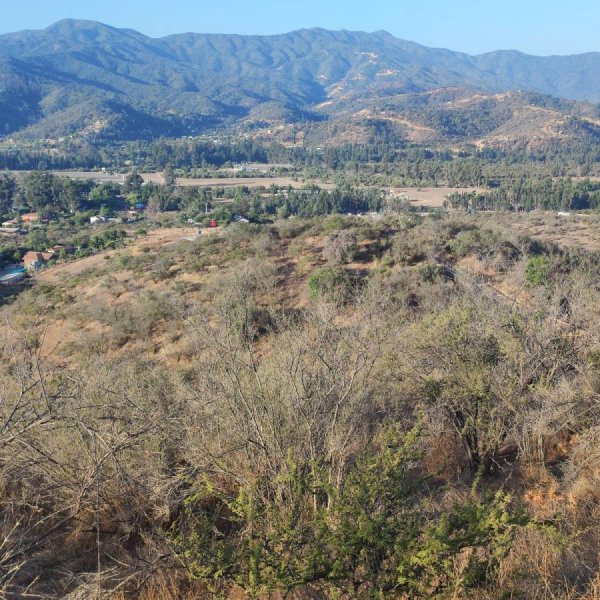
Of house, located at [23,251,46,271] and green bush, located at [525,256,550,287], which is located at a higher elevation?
green bush, located at [525,256,550,287]

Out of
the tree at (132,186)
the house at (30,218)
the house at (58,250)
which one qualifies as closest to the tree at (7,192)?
the house at (30,218)

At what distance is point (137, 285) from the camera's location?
19.7 m

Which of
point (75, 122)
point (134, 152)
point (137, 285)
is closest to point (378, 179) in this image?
point (137, 285)

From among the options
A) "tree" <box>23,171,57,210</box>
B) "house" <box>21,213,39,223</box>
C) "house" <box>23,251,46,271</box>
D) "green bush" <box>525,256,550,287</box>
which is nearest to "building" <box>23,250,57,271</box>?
"house" <box>23,251,46,271</box>

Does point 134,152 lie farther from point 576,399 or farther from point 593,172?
point 576,399

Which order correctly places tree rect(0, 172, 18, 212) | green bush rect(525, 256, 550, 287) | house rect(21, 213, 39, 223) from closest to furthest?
green bush rect(525, 256, 550, 287) < house rect(21, 213, 39, 223) < tree rect(0, 172, 18, 212)

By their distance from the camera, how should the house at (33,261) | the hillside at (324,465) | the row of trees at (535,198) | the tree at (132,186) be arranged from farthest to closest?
the tree at (132,186) < the row of trees at (535,198) < the house at (33,261) < the hillside at (324,465)

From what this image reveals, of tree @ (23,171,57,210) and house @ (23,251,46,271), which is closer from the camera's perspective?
house @ (23,251,46,271)

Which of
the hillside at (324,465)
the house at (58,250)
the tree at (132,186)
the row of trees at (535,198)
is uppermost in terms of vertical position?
the hillside at (324,465)

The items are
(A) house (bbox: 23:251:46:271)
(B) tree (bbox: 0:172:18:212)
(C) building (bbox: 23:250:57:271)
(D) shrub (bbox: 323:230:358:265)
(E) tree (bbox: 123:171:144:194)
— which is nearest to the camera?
(D) shrub (bbox: 323:230:358:265)

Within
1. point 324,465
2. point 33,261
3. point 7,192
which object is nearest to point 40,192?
point 7,192

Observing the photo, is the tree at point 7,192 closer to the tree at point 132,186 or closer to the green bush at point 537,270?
the tree at point 132,186

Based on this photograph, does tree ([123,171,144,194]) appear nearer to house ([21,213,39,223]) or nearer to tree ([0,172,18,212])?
house ([21,213,39,223])

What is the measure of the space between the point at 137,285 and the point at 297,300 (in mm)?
7295
